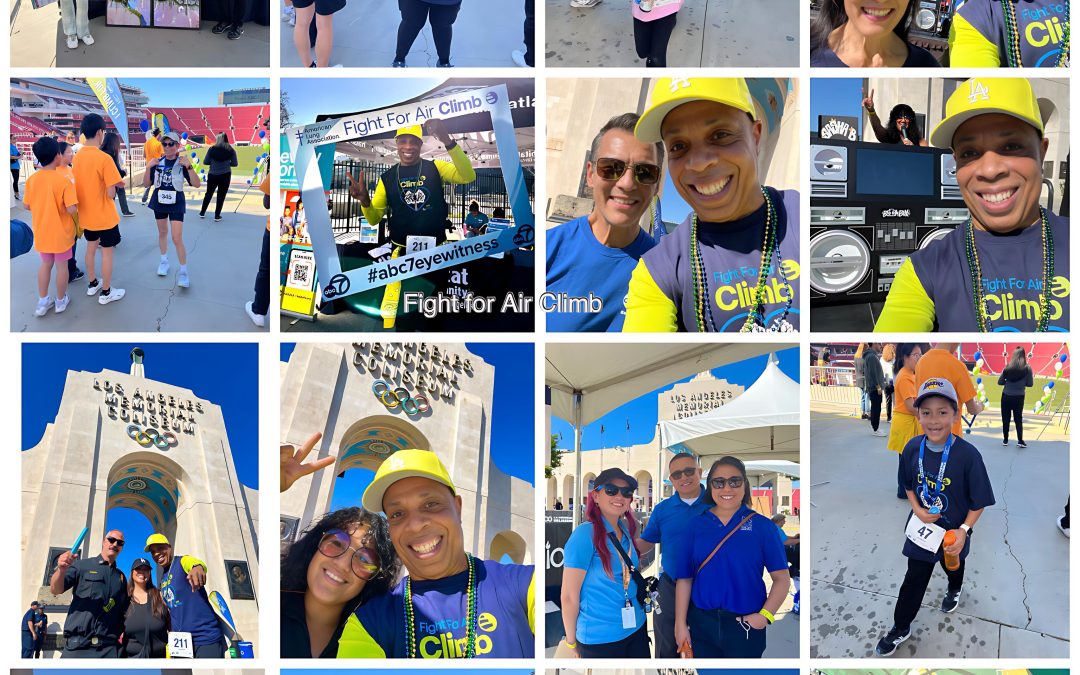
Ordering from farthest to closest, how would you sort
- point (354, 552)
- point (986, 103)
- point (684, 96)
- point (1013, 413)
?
point (1013, 413) < point (354, 552) < point (986, 103) < point (684, 96)

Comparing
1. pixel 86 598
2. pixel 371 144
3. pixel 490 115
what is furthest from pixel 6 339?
pixel 490 115

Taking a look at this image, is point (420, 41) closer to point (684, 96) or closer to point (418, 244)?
point (418, 244)

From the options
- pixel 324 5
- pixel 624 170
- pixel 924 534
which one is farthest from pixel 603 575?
pixel 324 5

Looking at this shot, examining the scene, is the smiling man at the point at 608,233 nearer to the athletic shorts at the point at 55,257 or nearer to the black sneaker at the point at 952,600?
the black sneaker at the point at 952,600

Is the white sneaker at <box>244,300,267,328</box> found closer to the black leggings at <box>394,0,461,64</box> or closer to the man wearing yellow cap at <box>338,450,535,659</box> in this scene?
the man wearing yellow cap at <box>338,450,535,659</box>

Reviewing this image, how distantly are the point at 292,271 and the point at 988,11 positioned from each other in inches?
157

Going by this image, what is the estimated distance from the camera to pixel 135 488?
17.2 feet

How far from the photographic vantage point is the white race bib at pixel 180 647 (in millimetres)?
5184

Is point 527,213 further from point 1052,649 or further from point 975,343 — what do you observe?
point 1052,649

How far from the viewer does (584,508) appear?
5113 millimetres

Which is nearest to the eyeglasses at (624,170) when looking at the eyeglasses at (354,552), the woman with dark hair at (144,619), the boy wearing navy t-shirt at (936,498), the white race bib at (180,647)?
the boy wearing navy t-shirt at (936,498)

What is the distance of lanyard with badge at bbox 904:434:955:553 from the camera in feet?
16.5

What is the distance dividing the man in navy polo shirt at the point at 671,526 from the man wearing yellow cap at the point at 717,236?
754 millimetres

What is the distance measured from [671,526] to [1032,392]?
2.03 meters
